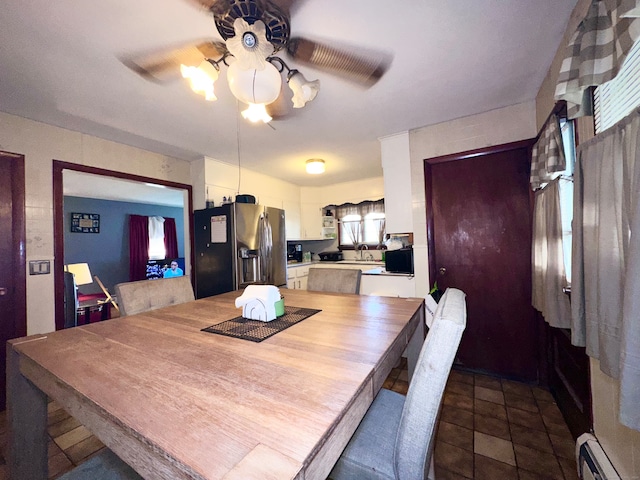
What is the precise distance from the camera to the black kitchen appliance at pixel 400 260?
280 cm

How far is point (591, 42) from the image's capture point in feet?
2.97

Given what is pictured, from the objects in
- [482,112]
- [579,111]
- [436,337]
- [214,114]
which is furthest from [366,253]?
Answer: [436,337]

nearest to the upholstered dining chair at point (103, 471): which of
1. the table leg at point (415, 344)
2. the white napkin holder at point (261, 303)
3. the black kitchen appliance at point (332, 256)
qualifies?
the white napkin holder at point (261, 303)

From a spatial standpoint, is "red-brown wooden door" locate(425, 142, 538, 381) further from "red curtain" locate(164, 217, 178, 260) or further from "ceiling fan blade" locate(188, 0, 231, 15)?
"red curtain" locate(164, 217, 178, 260)

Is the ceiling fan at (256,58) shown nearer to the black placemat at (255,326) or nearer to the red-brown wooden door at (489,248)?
the black placemat at (255,326)

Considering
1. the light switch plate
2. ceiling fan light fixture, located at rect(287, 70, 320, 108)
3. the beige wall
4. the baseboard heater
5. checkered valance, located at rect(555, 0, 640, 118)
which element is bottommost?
the baseboard heater

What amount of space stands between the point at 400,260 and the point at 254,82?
7.47 feet

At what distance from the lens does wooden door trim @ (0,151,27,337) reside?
2.03 meters

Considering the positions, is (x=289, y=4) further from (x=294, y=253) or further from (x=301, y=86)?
(x=294, y=253)

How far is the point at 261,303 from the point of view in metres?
1.25

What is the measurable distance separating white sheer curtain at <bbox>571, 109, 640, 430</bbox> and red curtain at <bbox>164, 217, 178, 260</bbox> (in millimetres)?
7559

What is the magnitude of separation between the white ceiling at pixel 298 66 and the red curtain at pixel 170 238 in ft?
15.0

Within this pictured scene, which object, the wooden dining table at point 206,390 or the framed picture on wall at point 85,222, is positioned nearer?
the wooden dining table at point 206,390

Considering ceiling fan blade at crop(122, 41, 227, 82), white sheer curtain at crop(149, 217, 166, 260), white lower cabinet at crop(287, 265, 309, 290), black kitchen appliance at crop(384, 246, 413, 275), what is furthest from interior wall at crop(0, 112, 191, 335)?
white sheer curtain at crop(149, 217, 166, 260)
